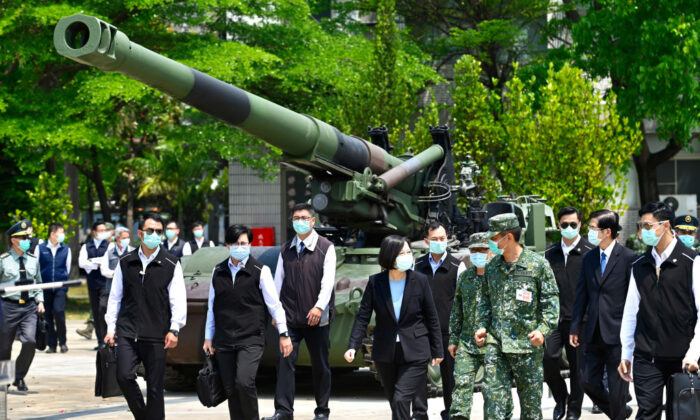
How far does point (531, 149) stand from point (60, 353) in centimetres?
934

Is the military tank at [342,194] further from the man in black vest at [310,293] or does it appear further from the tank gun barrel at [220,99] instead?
the man in black vest at [310,293]

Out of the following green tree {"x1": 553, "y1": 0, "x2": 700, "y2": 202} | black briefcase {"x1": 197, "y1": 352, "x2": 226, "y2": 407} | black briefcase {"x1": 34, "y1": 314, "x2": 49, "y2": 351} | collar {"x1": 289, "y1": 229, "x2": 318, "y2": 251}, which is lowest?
black briefcase {"x1": 197, "y1": 352, "x2": 226, "y2": 407}

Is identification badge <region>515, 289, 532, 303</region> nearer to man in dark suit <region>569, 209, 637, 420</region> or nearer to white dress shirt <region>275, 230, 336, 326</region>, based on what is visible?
man in dark suit <region>569, 209, 637, 420</region>

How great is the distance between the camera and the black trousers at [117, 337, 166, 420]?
403 inches

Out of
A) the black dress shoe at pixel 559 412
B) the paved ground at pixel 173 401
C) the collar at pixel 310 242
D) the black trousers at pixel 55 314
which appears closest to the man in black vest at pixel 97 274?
the black trousers at pixel 55 314

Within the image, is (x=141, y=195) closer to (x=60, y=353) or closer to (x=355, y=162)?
(x=60, y=353)

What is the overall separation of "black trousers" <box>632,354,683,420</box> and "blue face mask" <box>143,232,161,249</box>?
414 centimetres

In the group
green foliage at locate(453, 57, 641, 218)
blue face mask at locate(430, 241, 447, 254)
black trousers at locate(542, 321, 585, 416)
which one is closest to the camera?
blue face mask at locate(430, 241, 447, 254)

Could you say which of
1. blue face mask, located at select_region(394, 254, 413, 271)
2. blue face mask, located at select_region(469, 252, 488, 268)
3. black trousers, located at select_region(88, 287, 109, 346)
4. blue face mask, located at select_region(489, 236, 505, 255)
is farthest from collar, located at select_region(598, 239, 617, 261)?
black trousers, located at select_region(88, 287, 109, 346)

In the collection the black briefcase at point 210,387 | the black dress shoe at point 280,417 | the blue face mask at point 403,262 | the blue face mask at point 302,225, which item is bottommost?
the black dress shoe at point 280,417

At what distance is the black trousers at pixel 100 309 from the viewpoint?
17594 millimetres

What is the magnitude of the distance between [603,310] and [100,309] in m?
9.30

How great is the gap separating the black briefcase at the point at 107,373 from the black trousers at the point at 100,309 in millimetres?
6738

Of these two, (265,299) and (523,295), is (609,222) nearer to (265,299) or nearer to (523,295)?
(523,295)
